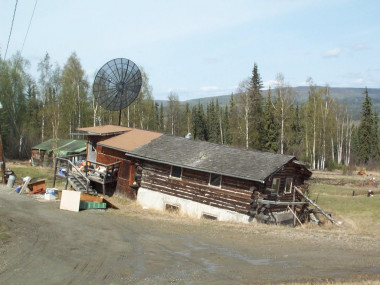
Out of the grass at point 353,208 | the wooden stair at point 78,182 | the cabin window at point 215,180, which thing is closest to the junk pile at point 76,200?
the wooden stair at point 78,182

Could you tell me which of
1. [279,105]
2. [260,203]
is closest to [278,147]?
[279,105]

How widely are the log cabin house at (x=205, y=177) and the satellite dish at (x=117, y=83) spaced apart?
3.96 meters

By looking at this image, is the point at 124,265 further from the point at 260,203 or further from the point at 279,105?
the point at 279,105

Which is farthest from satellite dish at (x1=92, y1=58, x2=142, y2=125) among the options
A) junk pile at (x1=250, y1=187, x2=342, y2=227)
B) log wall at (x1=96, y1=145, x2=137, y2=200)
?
junk pile at (x1=250, y1=187, x2=342, y2=227)

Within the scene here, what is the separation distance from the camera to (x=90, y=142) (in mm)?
33562

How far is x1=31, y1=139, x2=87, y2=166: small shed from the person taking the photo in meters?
48.3

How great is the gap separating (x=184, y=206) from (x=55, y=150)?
26516mm

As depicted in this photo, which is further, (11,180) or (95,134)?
(95,134)

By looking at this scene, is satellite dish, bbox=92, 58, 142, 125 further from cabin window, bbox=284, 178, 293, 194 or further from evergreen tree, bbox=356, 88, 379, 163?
evergreen tree, bbox=356, 88, 379, 163

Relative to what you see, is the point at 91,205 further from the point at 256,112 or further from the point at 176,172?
the point at 256,112

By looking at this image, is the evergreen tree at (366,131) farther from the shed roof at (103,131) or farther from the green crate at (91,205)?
the green crate at (91,205)

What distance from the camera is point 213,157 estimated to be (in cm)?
2553

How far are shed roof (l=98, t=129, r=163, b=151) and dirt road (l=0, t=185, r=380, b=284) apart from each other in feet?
25.4

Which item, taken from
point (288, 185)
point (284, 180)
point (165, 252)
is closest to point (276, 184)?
point (284, 180)
